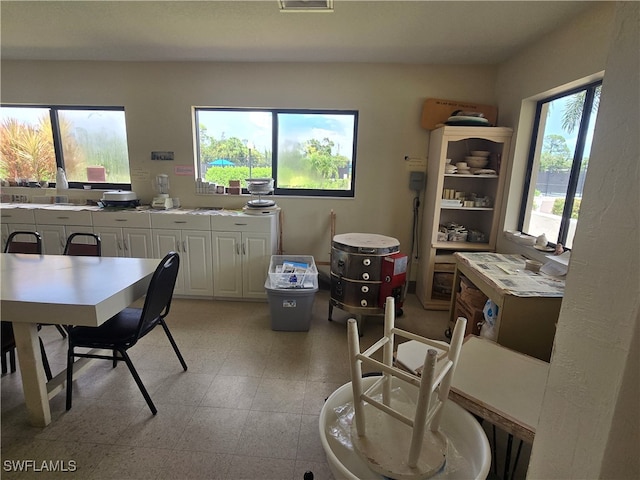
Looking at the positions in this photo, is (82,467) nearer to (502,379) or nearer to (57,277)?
(57,277)

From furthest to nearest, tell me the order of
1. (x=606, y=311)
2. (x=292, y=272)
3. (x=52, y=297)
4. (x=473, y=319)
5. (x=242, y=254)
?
1. (x=242, y=254)
2. (x=292, y=272)
3. (x=473, y=319)
4. (x=52, y=297)
5. (x=606, y=311)

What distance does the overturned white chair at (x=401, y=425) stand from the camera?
902 millimetres

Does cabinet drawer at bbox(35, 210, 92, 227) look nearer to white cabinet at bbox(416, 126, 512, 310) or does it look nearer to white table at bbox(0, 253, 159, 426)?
white table at bbox(0, 253, 159, 426)

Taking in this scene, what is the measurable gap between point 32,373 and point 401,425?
189cm

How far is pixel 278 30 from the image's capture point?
2611 mm

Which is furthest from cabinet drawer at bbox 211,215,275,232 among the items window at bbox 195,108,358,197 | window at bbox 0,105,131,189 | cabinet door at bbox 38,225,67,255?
cabinet door at bbox 38,225,67,255

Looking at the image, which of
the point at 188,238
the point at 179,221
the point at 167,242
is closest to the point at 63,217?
the point at 167,242

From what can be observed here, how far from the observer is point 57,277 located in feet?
5.95

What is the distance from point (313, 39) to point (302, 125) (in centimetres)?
99

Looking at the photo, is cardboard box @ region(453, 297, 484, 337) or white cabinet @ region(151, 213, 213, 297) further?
white cabinet @ region(151, 213, 213, 297)

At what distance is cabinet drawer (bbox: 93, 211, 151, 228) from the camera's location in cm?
333

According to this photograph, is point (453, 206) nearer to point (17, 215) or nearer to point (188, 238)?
point (188, 238)

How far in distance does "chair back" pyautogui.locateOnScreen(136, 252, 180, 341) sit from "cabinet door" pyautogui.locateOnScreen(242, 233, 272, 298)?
1.30 metres

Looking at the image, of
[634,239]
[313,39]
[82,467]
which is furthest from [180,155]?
[634,239]
